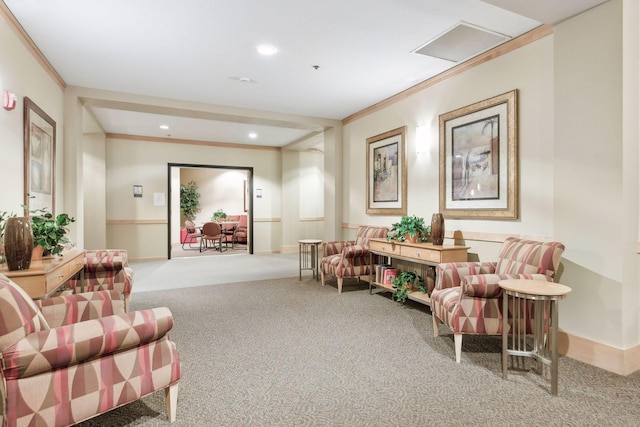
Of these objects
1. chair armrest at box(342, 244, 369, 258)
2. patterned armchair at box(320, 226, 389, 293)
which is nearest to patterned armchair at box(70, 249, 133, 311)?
patterned armchair at box(320, 226, 389, 293)

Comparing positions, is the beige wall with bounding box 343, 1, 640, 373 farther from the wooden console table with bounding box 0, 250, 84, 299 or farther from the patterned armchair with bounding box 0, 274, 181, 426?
the wooden console table with bounding box 0, 250, 84, 299

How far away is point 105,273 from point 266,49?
305 centimetres

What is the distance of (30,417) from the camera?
1521 mm

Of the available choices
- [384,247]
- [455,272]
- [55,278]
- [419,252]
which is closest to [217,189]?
[384,247]

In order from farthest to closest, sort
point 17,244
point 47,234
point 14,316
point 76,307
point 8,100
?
1. point 8,100
2. point 47,234
3. point 17,244
4. point 76,307
5. point 14,316

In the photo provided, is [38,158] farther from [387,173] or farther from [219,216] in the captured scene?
[219,216]

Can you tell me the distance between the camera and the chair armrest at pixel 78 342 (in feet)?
4.86

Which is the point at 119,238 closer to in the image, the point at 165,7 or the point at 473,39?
the point at 165,7

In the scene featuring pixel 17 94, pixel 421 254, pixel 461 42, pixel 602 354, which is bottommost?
pixel 602 354

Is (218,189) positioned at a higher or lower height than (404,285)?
higher

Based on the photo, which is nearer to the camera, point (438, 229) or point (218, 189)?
point (438, 229)

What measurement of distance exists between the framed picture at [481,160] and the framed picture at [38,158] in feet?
13.9

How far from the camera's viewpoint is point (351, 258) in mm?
5020

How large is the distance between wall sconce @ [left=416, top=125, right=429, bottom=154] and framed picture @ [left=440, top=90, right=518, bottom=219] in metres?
0.28
